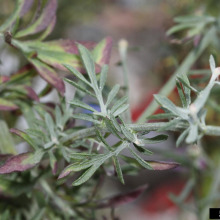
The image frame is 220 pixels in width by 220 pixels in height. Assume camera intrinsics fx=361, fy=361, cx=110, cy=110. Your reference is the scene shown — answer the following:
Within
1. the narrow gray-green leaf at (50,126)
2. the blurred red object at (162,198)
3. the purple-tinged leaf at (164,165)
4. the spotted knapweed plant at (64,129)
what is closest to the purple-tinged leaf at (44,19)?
the spotted knapweed plant at (64,129)

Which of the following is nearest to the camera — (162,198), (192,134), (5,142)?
(192,134)

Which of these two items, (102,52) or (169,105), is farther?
(102,52)

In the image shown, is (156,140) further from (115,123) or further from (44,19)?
(44,19)

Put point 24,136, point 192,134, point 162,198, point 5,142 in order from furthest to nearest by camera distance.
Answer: point 162,198 → point 5,142 → point 24,136 → point 192,134

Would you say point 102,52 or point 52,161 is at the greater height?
point 102,52

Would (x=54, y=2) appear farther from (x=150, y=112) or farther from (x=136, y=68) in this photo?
(x=136, y=68)

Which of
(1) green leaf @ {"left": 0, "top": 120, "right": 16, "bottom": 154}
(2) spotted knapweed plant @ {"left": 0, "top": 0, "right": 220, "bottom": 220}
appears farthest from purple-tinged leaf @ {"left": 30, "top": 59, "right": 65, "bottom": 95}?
(1) green leaf @ {"left": 0, "top": 120, "right": 16, "bottom": 154}

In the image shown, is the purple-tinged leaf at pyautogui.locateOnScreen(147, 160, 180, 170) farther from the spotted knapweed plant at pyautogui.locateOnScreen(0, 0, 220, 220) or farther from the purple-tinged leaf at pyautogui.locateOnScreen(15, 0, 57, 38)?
the purple-tinged leaf at pyautogui.locateOnScreen(15, 0, 57, 38)

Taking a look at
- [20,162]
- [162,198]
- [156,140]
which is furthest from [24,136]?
[162,198]
